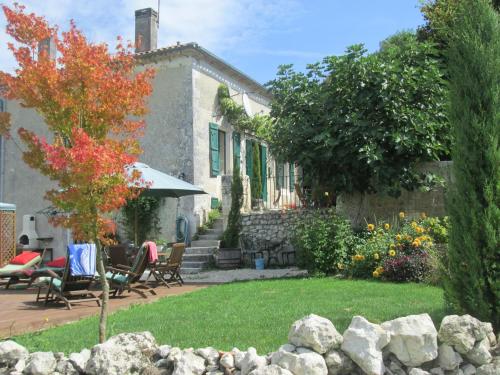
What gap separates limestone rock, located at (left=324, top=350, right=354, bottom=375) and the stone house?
36.4 feet

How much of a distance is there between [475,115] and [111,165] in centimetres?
300

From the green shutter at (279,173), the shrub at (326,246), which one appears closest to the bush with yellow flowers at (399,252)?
the shrub at (326,246)

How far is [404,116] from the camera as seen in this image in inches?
402

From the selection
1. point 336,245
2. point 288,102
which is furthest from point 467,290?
point 288,102

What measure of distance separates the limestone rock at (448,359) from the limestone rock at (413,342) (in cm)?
8

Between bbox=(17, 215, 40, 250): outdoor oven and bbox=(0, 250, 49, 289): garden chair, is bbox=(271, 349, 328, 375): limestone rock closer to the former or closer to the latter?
bbox=(0, 250, 49, 289): garden chair

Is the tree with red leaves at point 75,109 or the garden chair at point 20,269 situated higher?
the tree with red leaves at point 75,109

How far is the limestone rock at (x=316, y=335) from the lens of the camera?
3189mm

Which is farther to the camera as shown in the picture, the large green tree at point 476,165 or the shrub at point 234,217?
the shrub at point 234,217

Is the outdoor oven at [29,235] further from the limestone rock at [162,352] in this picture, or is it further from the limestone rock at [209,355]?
the limestone rock at [209,355]

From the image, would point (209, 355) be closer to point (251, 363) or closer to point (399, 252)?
point (251, 363)

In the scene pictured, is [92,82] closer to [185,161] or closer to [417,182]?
[417,182]

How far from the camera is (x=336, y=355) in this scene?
321 cm

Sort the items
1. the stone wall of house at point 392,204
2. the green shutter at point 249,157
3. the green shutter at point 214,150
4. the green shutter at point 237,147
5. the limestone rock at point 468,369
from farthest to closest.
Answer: the green shutter at point 249,157
the green shutter at point 237,147
the green shutter at point 214,150
the stone wall of house at point 392,204
the limestone rock at point 468,369
